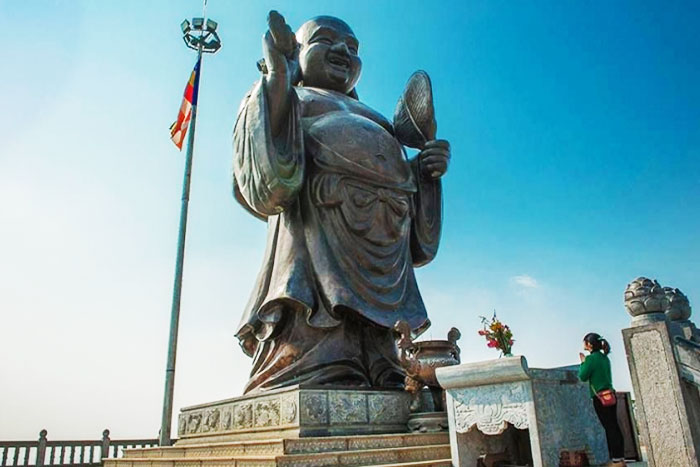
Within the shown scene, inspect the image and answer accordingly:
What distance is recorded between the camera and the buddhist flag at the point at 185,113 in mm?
11703

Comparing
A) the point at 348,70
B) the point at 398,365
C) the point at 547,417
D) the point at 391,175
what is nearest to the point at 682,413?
the point at 547,417

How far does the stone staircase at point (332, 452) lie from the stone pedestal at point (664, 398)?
4.60 ft

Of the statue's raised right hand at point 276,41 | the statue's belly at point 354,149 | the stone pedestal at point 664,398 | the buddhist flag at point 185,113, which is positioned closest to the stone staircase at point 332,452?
the stone pedestal at point 664,398

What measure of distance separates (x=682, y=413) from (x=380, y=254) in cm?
250

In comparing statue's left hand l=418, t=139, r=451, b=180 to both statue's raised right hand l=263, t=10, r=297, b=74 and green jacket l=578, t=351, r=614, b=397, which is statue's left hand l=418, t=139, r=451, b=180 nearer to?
statue's raised right hand l=263, t=10, r=297, b=74

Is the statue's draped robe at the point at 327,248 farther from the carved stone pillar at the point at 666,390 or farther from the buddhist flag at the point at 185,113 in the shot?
the buddhist flag at the point at 185,113

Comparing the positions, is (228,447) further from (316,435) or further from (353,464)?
(353,464)

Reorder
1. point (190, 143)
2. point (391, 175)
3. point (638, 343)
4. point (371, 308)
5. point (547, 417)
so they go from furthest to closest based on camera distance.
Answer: point (190, 143) < point (391, 175) < point (371, 308) < point (638, 343) < point (547, 417)

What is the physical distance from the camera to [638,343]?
13.5 ft

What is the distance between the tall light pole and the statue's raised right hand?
22.3 ft

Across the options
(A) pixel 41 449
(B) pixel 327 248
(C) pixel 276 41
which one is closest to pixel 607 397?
(B) pixel 327 248

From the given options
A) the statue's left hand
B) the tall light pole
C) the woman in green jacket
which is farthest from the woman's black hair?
the tall light pole

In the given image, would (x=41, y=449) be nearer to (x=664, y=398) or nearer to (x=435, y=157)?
(x=435, y=157)

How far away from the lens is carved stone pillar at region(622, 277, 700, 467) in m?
3.80
